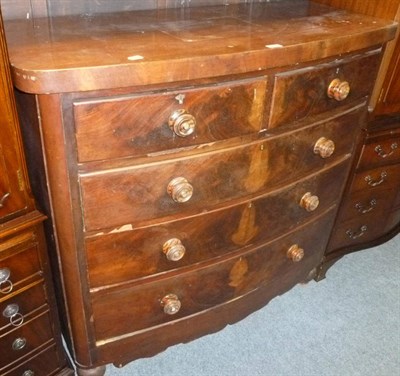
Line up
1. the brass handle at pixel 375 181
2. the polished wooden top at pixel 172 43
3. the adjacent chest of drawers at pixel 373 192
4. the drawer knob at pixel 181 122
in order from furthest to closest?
the brass handle at pixel 375 181, the adjacent chest of drawers at pixel 373 192, the drawer knob at pixel 181 122, the polished wooden top at pixel 172 43

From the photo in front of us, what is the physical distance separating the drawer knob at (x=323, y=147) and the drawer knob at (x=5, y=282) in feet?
2.89

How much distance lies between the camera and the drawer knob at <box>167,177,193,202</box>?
98 cm

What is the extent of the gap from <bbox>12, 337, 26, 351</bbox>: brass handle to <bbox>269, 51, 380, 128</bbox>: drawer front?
88 centimetres

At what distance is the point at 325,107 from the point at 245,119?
0.94 ft

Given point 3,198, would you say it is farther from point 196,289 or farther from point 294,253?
point 294,253

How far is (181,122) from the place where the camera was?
0.88m

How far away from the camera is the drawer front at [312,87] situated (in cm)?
102

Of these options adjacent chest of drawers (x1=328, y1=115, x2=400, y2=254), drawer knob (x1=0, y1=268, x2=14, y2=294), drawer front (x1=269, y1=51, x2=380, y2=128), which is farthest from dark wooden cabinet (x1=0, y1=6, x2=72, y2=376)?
adjacent chest of drawers (x1=328, y1=115, x2=400, y2=254)

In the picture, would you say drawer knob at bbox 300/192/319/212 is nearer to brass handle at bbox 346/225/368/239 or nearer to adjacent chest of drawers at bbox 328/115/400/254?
adjacent chest of drawers at bbox 328/115/400/254

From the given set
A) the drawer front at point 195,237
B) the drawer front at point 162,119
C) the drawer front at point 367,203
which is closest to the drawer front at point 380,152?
the drawer front at point 367,203

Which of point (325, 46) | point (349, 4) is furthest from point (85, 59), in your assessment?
point (349, 4)

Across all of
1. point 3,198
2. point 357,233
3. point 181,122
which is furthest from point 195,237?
point 357,233

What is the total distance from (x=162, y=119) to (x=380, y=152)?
1018 mm

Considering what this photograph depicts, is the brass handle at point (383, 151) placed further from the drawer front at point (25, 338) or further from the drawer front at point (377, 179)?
the drawer front at point (25, 338)
